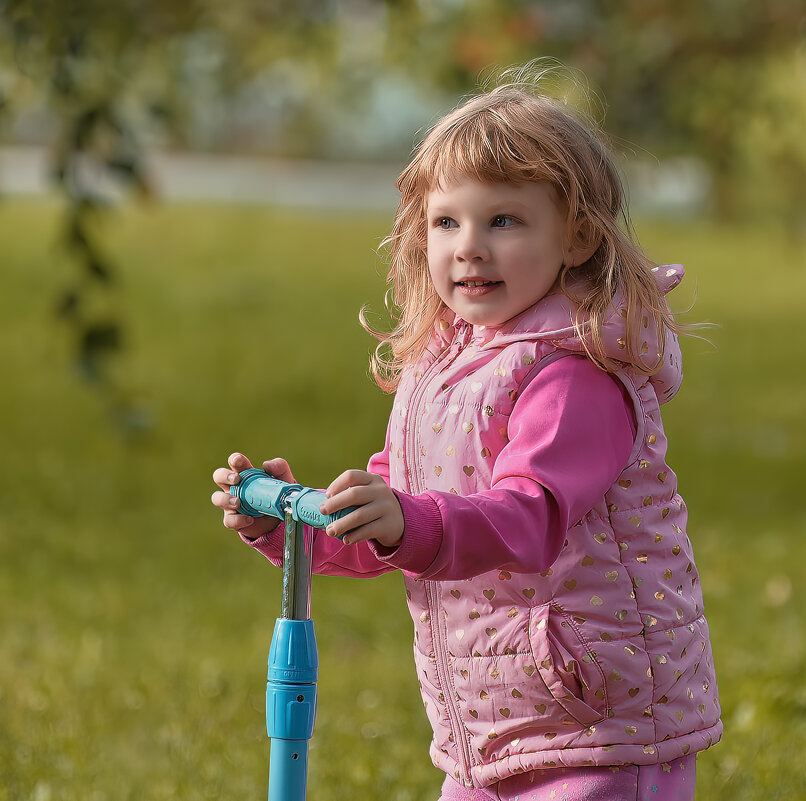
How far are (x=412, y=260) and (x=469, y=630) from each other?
648 millimetres

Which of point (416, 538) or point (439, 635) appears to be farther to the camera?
point (439, 635)

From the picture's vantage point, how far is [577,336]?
1.96 m

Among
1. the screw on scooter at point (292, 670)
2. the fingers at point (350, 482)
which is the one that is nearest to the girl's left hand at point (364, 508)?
the fingers at point (350, 482)

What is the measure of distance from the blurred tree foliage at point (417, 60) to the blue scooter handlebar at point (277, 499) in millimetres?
2791

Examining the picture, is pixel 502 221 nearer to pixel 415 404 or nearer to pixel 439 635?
pixel 415 404

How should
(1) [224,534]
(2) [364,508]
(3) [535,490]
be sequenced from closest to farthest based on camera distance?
(2) [364,508] → (3) [535,490] → (1) [224,534]

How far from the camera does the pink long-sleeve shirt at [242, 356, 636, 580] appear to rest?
1752 mm

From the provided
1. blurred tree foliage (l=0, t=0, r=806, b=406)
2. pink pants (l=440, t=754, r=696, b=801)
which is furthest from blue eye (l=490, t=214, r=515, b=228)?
blurred tree foliage (l=0, t=0, r=806, b=406)

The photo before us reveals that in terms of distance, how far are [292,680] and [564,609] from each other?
0.42 m

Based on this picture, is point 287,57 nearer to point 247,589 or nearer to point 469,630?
point 247,589

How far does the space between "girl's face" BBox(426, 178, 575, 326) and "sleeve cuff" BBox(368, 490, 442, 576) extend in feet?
1.40

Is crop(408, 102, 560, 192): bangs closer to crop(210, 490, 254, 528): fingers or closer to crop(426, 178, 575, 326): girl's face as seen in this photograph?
crop(426, 178, 575, 326): girl's face

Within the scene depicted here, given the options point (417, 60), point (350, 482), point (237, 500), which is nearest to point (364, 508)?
point (350, 482)

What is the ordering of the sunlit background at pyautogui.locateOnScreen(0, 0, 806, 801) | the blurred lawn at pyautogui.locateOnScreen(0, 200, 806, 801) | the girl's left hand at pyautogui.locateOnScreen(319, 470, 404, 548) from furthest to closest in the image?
1. the sunlit background at pyautogui.locateOnScreen(0, 0, 806, 801)
2. the blurred lawn at pyautogui.locateOnScreen(0, 200, 806, 801)
3. the girl's left hand at pyautogui.locateOnScreen(319, 470, 404, 548)
